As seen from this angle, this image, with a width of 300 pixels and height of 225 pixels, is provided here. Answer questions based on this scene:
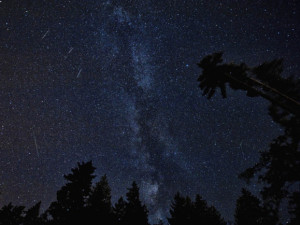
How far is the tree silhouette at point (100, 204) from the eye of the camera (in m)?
15.1

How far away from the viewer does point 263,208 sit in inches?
286

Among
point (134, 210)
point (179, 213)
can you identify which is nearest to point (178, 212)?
point (179, 213)

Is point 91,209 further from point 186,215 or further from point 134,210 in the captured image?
point 186,215

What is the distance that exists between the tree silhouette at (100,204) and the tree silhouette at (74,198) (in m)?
0.95

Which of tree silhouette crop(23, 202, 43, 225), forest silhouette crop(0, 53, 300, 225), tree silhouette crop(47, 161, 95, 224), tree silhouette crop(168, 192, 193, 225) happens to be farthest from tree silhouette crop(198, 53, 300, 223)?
tree silhouette crop(23, 202, 43, 225)

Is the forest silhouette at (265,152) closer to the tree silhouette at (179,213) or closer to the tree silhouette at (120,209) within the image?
the tree silhouette at (120,209)

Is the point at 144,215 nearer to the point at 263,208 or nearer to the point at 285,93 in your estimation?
the point at 263,208

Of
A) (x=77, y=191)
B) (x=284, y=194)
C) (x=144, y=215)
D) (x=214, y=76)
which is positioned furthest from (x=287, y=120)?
(x=144, y=215)

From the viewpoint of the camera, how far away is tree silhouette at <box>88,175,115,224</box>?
1506 centimetres

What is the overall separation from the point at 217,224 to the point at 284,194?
1761 centimetres

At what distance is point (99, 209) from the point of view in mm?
16766

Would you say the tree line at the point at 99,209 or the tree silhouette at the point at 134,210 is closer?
the tree line at the point at 99,209

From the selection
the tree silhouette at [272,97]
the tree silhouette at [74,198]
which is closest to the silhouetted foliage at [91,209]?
the tree silhouette at [74,198]

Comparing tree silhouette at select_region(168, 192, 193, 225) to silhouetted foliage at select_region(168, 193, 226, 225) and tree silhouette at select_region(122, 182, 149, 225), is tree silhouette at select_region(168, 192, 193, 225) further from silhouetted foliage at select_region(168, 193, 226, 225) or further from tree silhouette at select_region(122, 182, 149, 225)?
tree silhouette at select_region(122, 182, 149, 225)
